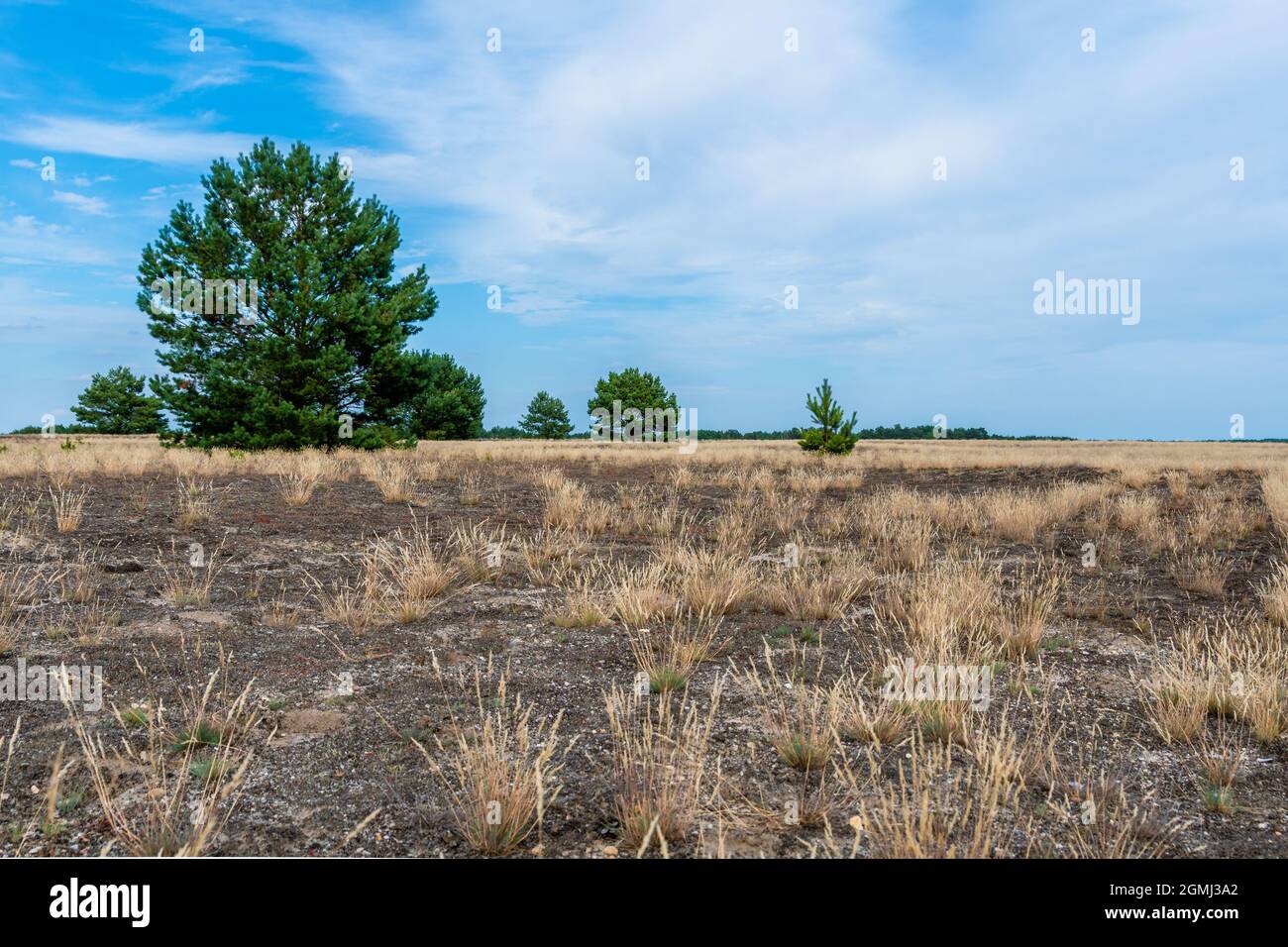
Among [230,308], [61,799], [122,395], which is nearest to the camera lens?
[61,799]

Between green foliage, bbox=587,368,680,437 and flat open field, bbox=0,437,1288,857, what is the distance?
53876mm

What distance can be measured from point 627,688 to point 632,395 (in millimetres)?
60565

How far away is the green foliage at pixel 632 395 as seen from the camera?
64875 mm

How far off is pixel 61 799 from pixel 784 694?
371 cm

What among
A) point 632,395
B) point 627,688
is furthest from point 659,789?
point 632,395

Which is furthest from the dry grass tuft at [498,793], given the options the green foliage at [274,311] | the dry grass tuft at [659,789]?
the green foliage at [274,311]

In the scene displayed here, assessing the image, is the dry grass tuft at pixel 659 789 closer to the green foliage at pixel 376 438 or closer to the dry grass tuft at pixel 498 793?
the dry grass tuft at pixel 498 793

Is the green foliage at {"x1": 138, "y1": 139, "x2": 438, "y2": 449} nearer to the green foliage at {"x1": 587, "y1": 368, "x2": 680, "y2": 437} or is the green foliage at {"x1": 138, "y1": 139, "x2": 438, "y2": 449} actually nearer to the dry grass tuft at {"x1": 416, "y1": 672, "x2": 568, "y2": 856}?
the dry grass tuft at {"x1": 416, "y1": 672, "x2": 568, "y2": 856}

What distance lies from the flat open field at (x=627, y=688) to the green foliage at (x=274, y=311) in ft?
37.4

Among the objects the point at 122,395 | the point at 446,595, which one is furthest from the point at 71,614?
the point at 122,395

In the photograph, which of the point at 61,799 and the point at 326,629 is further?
the point at 326,629

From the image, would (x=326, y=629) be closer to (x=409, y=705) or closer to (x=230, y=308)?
(x=409, y=705)

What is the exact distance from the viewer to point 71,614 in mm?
5961

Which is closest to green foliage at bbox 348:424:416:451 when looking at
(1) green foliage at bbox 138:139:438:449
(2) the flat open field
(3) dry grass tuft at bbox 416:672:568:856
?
(1) green foliage at bbox 138:139:438:449
